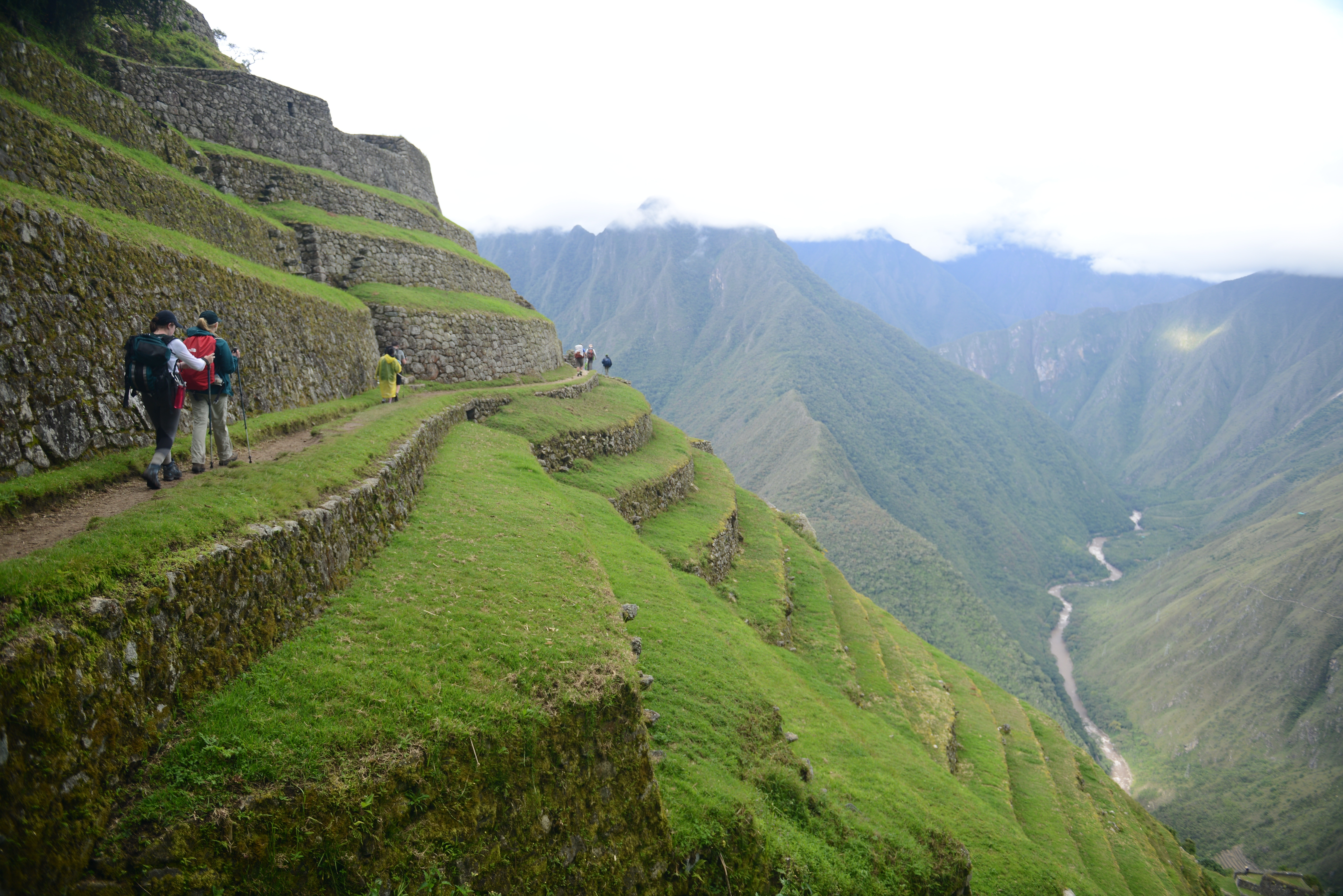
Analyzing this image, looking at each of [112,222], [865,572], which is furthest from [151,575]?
[865,572]

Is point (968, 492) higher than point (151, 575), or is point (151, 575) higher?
point (151, 575)

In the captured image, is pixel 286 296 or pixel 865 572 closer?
pixel 286 296

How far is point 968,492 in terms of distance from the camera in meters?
199

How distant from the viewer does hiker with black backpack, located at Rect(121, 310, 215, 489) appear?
27.5 feet

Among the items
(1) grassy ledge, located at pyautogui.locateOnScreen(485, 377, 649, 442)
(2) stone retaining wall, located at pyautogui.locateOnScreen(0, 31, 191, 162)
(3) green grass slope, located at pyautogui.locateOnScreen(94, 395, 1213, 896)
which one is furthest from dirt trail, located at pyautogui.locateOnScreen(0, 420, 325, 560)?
(1) grassy ledge, located at pyautogui.locateOnScreen(485, 377, 649, 442)

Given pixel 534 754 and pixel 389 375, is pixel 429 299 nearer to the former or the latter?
pixel 389 375

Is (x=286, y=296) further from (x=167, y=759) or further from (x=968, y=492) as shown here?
(x=968, y=492)

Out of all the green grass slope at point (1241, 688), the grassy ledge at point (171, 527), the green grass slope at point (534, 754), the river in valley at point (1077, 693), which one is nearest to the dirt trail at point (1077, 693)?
the river in valley at point (1077, 693)

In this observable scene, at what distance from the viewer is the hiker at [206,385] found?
9.13 metres

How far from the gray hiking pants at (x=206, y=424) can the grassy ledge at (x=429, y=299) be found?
1597 centimetres

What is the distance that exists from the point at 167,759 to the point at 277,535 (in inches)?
110

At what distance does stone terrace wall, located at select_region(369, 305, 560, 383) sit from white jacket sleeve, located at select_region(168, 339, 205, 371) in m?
16.5

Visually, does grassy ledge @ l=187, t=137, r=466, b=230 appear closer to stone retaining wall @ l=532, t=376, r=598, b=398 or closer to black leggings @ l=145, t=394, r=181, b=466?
stone retaining wall @ l=532, t=376, r=598, b=398

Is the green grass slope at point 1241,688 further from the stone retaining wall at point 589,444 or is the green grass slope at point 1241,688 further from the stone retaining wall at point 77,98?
the stone retaining wall at point 77,98
